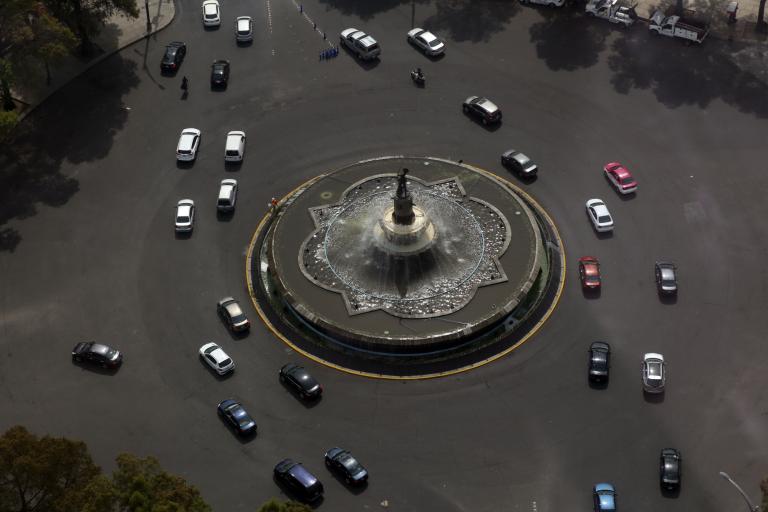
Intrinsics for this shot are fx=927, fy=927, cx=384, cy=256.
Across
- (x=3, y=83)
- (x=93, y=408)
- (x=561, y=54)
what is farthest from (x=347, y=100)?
(x=93, y=408)

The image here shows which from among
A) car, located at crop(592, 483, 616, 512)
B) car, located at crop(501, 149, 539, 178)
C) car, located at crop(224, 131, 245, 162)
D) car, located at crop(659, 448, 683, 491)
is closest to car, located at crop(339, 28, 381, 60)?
car, located at crop(224, 131, 245, 162)

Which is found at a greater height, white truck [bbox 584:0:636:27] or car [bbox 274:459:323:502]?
white truck [bbox 584:0:636:27]

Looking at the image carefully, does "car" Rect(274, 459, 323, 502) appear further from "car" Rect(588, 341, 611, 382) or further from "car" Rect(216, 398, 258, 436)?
"car" Rect(588, 341, 611, 382)

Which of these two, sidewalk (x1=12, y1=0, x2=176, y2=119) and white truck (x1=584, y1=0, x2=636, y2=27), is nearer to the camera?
sidewalk (x1=12, y1=0, x2=176, y2=119)

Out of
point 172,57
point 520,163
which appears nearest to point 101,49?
point 172,57

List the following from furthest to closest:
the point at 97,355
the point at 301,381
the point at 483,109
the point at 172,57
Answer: the point at 172,57 → the point at 483,109 → the point at 97,355 → the point at 301,381

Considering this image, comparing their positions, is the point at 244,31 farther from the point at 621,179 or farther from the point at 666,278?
the point at 666,278

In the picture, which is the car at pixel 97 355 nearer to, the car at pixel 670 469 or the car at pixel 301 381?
the car at pixel 301 381
